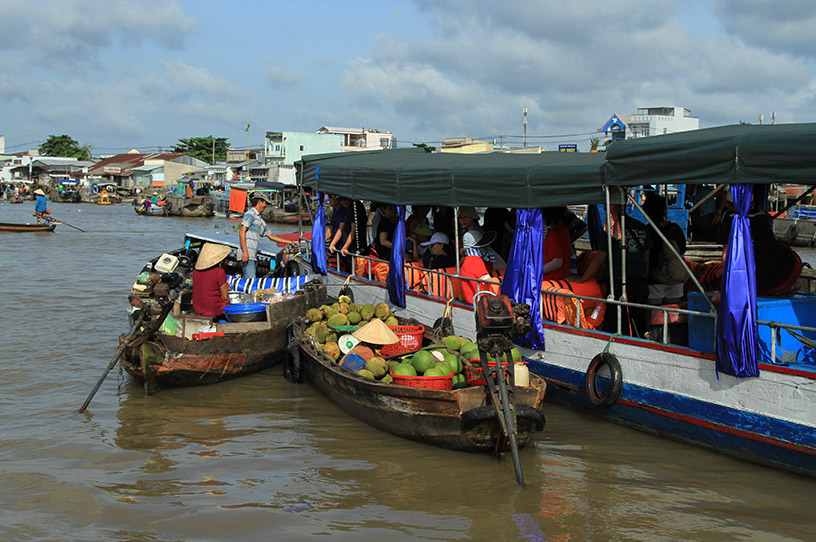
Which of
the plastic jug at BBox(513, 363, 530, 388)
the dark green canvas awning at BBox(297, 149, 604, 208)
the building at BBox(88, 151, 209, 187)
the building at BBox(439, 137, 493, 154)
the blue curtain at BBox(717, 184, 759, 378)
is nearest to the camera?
the blue curtain at BBox(717, 184, 759, 378)

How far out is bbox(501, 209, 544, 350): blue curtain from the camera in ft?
24.9

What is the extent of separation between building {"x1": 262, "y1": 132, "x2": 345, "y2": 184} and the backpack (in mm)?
52772

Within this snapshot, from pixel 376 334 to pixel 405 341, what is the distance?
39 centimetres

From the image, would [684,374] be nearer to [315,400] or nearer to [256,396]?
[315,400]

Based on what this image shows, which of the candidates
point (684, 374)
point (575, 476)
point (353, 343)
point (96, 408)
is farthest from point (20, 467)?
point (684, 374)

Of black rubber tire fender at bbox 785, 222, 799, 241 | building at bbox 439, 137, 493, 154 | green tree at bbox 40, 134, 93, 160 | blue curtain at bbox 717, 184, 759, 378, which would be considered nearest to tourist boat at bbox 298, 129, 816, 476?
blue curtain at bbox 717, 184, 759, 378

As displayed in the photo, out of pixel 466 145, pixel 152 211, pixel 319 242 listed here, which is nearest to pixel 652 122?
pixel 466 145

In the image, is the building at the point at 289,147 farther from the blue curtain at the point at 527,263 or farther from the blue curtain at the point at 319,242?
the blue curtain at the point at 527,263

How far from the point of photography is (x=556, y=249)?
8555mm

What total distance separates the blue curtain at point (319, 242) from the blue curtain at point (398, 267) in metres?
2.28

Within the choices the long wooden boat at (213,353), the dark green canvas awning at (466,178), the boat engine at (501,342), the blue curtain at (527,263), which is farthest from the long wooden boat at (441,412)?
the long wooden boat at (213,353)

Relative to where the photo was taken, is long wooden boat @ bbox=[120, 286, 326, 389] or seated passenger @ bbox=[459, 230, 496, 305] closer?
long wooden boat @ bbox=[120, 286, 326, 389]

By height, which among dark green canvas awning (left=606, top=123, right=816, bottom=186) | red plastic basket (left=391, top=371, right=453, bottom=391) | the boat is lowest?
red plastic basket (left=391, top=371, right=453, bottom=391)

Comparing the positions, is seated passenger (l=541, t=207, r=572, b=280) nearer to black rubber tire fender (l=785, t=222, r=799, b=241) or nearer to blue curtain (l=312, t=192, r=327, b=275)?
blue curtain (l=312, t=192, r=327, b=275)
